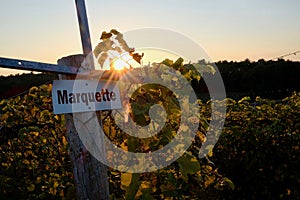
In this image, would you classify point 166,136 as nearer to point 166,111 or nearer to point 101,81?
point 166,111

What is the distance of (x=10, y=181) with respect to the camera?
380cm

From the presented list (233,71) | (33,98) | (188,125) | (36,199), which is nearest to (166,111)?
(188,125)

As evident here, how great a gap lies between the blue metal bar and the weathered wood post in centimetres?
7

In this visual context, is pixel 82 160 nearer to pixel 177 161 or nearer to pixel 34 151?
pixel 177 161

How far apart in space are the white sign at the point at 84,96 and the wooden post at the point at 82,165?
0.21 feet

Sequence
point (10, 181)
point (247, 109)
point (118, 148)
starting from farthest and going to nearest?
point (247, 109), point (10, 181), point (118, 148)

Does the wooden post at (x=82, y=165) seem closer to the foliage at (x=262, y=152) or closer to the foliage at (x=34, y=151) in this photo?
the foliage at (x=34, y=151)

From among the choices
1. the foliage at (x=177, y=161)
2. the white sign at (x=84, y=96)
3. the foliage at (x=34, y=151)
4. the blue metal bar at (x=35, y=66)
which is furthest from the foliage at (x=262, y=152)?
the blue metal bar at (x=35, y=66)

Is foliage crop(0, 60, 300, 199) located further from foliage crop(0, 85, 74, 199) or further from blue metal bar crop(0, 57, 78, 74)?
blue metal bar crop(0, 57, 78, 74)

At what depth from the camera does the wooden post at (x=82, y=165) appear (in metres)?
1.95

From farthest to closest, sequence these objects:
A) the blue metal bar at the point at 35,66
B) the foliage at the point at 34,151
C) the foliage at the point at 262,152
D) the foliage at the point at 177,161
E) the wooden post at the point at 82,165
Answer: the foliage at the point at 262,152 → the foliage at the point at 34,151 → the foliage at the point at 177,161 → the wooden post at the point at 82,165 → the blue metal bar at the point at 35,66

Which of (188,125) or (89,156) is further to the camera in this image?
(188,125)

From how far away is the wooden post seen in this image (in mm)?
1946

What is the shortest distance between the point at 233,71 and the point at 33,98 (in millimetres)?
25340
